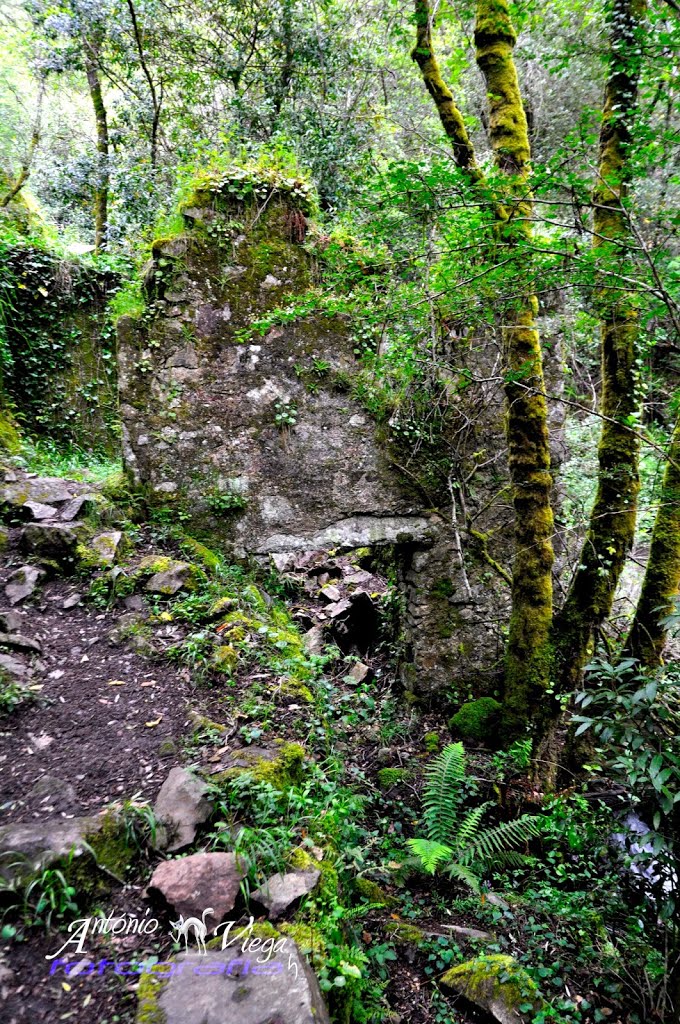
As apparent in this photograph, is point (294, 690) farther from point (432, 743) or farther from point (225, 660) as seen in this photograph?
point (432, 743)

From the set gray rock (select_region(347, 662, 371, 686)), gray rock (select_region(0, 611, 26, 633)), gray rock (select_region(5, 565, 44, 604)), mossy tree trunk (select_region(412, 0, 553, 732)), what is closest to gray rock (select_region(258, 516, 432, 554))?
mossy tree trunk (select_region(412, 0, 553, 732))

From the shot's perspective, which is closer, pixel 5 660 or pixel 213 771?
pixel 213 771

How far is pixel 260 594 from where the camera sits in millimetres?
5082

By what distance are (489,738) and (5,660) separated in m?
3.80

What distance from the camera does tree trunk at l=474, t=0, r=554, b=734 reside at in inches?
173

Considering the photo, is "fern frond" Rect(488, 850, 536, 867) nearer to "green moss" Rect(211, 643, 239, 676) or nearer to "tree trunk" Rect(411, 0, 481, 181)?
"green moss" Rect(211, 643, 239, 676)

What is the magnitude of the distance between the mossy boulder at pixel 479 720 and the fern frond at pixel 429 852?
3.92 ft

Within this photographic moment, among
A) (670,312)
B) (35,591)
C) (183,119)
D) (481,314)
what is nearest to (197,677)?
(35,591)

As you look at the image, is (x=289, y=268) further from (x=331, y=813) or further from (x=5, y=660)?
(x=331, y=813)

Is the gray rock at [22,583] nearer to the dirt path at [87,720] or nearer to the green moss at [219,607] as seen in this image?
the dirt path at [87,720]

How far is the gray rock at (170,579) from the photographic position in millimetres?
4309

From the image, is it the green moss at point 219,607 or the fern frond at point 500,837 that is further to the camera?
the green moss at point 219,607

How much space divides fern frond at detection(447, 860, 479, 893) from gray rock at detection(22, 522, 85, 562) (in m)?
3.71

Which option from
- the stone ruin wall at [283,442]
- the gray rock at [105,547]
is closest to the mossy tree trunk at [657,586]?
the stone ruin wall at [283,442]
